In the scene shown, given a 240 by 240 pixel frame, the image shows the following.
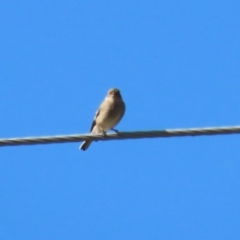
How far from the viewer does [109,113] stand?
13.0 m

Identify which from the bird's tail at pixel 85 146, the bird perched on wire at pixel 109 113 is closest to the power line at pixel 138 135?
the bird perched on wire at pixel 109 113

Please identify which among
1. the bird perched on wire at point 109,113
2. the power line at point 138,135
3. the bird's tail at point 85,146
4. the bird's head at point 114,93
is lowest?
the power line at point 138,135

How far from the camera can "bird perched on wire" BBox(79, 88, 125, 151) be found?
12.9 metres

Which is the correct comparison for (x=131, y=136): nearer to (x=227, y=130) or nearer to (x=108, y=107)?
(x=227, y=130)

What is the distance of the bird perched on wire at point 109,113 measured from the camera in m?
12.9

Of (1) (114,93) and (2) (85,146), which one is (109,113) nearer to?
(1) (114,93)

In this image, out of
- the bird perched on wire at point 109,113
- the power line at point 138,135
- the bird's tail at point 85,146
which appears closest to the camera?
the power line at point 138,135

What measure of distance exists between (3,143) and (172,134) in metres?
1.71

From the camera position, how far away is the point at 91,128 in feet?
44.1

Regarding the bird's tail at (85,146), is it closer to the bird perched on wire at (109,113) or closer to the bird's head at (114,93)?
the bird perched on wire at (109,113)

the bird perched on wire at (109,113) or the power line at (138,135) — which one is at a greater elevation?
the bird perched on wire at (109,113)

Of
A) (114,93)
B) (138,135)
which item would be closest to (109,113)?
(114,93)

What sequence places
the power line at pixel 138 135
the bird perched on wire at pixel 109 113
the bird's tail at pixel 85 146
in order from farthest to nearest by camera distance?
1. the bird's tail at pixel 85 146
2. the bird perched on wire at pixel 109 113
3. the power line at pixel 138 135

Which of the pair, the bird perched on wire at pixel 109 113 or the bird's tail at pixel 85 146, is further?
the bird's tail at pixel 85 146
